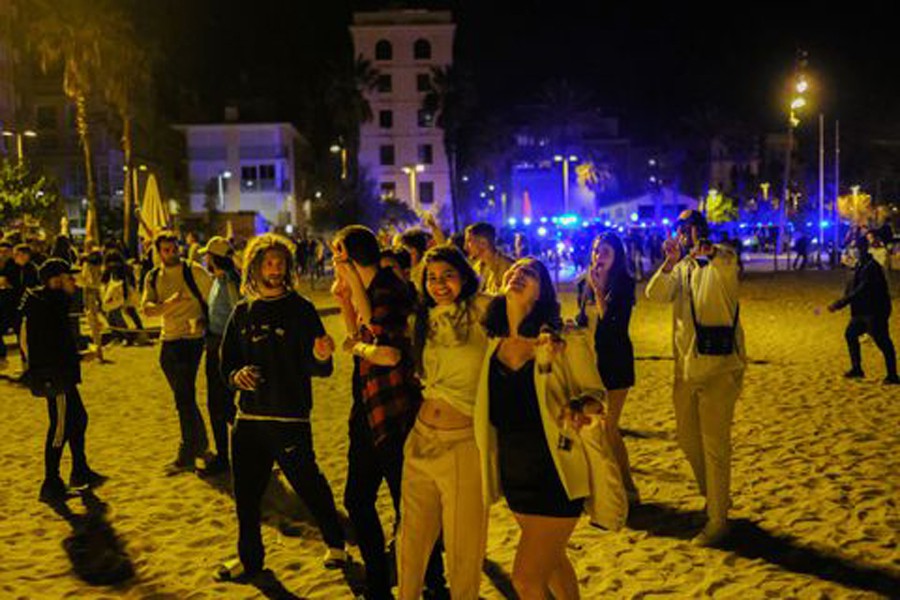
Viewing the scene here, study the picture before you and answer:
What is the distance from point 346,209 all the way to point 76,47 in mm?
26513

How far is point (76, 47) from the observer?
35.3 meters

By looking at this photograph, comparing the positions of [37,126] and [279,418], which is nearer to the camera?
[279,418]

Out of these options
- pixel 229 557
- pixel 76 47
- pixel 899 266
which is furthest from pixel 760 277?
pixel 229 557

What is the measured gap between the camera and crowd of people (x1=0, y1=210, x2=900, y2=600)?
12.4 feet

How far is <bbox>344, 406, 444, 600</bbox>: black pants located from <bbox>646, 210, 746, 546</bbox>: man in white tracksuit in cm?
181

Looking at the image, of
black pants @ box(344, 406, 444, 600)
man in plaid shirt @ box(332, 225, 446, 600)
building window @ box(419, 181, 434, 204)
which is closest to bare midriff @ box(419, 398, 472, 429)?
man in plaid shirt @ box(332, 225, 446, 600)

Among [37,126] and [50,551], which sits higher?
[37,126]

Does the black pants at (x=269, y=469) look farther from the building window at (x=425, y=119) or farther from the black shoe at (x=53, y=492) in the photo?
the building window at (x=425, y=119)

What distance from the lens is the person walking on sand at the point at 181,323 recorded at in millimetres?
7434

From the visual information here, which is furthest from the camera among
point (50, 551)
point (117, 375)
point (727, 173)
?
point (727, 173)

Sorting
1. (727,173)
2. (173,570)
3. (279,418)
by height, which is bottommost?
(173,570)

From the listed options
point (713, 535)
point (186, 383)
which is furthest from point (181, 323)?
point (713, 535)

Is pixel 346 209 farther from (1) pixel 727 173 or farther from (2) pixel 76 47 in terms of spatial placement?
(1) pixel 727 173

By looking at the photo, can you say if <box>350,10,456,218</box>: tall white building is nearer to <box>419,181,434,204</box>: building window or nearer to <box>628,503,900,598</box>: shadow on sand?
<box>419,181,434,204</box>: building window
